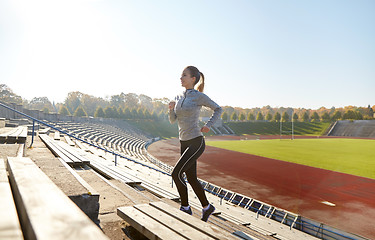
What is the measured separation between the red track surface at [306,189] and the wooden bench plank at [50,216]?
12.6 metres

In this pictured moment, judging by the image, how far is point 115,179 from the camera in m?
6.08

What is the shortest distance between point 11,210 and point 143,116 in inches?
3304

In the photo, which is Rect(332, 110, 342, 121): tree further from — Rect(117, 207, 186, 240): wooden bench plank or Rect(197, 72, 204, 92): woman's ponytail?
Rect(117, 207, 186, 240): wooden bench plank

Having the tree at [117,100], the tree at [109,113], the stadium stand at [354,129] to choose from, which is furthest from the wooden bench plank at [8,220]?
the tree at [117,100]

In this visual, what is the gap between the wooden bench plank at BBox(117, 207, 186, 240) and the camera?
2074mm

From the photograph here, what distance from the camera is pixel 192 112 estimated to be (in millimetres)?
3379

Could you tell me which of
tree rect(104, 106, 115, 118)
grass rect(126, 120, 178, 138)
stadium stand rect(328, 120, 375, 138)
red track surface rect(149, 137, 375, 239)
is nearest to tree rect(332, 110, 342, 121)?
stadium stand rect(328, 120, 375, 138)

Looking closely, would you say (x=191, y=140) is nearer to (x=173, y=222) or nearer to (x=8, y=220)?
(x=173, y=222)

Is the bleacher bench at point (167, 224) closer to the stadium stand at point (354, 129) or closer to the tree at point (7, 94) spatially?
the tree at point (7, 94)

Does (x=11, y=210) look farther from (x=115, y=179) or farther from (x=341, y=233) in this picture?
(x=341, y=233)

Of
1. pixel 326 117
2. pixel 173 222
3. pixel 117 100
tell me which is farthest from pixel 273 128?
pixel 173 222

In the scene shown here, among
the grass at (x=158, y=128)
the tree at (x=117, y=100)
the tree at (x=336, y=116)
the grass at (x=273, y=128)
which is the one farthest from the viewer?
the tree at (x=117, y=100)

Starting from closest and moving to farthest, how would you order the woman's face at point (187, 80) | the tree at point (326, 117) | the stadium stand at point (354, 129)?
the woman's face at point (187, 80)
the stadium stand at point (354, 129)
the tree at point (326, 117)

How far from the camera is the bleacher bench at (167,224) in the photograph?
2061mm
